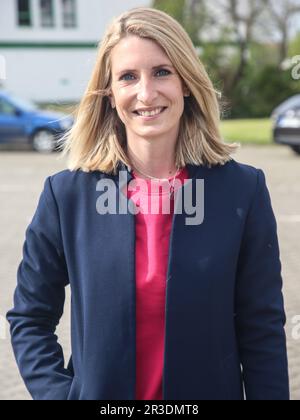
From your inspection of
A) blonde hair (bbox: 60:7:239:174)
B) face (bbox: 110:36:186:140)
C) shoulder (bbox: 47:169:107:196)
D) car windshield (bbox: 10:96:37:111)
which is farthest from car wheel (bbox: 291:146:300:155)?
shoulder (bbox: 47:169:107:196)

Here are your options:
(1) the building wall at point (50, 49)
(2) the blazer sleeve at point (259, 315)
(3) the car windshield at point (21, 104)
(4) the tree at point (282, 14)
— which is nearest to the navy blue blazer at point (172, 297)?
(2) the blazer sleeve at point (259, 315)

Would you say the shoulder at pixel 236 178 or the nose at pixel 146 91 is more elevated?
the nose at pixel 146 91

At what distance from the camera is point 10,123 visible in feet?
63.6

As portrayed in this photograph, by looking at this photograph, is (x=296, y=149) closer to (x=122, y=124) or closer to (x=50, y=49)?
(x=122, y=124)

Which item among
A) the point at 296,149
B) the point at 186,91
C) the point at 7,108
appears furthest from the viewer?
the point at 7,108

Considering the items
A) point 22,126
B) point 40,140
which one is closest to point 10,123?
point 22,126

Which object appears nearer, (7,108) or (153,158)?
(153,158)

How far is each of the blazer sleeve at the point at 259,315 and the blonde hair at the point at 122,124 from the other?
0.74 feet

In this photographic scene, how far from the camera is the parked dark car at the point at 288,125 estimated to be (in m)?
17.5

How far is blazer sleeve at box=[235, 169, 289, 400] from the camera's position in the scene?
6.21 ft

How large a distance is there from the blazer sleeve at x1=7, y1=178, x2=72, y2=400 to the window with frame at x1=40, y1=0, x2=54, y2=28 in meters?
37.7

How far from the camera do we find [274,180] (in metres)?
13.6

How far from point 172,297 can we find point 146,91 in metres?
0.51

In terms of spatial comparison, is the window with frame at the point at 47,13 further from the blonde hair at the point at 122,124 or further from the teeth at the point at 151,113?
the teeth at the point at 151,113
